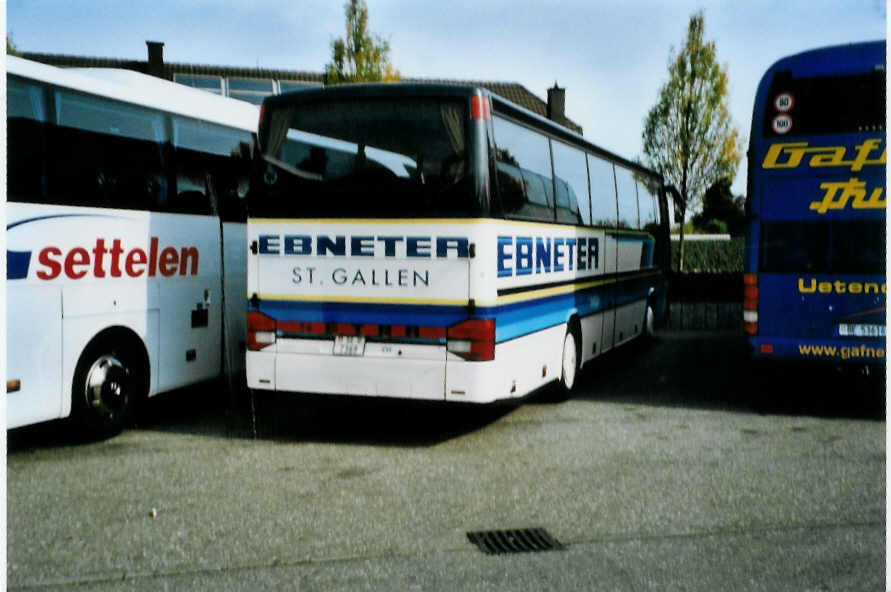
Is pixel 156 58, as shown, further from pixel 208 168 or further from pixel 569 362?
pixel 569 362

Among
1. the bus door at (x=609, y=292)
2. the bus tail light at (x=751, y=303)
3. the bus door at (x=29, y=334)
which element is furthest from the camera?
the bus door at (x=609, y=292)

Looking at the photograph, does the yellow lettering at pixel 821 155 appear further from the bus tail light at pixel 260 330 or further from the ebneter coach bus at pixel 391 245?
the bus tail light at pixel 260 330

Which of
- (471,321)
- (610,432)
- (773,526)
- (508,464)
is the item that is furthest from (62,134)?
(773,526)

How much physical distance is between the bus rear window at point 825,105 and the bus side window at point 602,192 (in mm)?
2731

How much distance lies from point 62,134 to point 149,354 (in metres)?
2.16

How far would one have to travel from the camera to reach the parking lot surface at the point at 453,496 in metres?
5.11

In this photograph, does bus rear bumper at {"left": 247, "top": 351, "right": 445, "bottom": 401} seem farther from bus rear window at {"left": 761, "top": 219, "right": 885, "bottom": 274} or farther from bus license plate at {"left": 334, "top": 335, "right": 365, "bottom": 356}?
bus rear window at {"left": 761, "top": 219, "right": 885, "bottom": 274}

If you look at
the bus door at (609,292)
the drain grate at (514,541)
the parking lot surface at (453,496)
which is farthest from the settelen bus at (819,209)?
the drain grate at (514,541)

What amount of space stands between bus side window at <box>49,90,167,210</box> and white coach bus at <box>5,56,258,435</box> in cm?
1

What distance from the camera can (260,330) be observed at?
877 cm

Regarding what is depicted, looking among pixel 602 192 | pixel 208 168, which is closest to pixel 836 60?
pixel 602 192

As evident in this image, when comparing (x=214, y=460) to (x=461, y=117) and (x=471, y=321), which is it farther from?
(x=461, y=117)

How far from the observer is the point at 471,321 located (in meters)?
8.25

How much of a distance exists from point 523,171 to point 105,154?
373 centimetres
